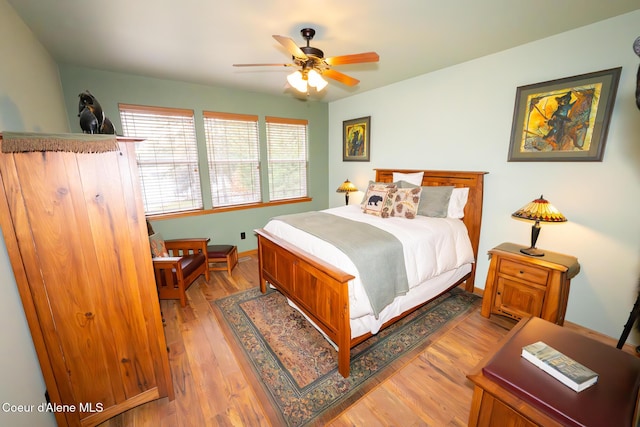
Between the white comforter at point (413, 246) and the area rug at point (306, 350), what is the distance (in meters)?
0.34

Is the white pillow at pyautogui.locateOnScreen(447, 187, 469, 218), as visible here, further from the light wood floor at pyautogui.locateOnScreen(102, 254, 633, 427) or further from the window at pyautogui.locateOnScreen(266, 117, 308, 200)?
the window at pyautogui.locateOnScreen(266, 117, 308, 200)

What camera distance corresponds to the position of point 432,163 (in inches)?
129

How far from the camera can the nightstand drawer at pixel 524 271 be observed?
6.87 feet

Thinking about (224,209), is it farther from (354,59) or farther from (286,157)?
(354,59)

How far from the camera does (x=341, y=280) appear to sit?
1.66 m

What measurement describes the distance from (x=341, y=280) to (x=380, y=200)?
62.7 inches

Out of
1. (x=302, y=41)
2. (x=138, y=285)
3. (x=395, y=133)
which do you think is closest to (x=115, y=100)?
(x=302, y=41)

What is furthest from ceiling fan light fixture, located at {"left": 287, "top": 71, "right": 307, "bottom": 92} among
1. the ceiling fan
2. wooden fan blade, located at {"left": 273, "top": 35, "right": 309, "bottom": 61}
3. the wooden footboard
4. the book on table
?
the book on table

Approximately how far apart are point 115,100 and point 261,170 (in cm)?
204

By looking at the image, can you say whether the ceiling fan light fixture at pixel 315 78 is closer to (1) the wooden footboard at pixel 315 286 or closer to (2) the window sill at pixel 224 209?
(1) the wooden footboard at pixel 315 286

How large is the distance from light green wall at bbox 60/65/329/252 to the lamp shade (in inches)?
135

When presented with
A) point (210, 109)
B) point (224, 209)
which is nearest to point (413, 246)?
point (224, 209)

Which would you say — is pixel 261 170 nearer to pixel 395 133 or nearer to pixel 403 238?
pixel 395 133

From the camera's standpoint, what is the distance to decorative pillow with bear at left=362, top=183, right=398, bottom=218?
9.64 feet
